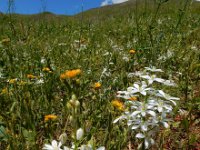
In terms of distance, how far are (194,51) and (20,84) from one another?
9.05 ft

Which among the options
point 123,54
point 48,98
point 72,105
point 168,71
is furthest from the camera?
point 123,54

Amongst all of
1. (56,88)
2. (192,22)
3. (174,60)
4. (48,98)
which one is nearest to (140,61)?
(174,60)

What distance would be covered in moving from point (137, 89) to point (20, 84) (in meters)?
1.16

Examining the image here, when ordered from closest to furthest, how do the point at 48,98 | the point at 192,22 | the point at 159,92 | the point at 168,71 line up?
the point at 159,92 → the point at 48,98 → the point at 168,71 → the point at 192,22

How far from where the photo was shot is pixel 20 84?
9.66ft

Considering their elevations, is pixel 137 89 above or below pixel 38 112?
above

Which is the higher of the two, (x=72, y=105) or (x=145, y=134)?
(x=72, y=105)

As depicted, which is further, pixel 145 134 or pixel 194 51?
pixel 194 51

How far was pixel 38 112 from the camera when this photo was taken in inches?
117

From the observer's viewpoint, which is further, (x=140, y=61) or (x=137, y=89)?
(x=140, y=61)

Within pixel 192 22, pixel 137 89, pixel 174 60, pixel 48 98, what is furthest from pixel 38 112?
→ pixel 192 22

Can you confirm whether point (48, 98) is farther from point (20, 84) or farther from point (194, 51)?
point (194, 51)

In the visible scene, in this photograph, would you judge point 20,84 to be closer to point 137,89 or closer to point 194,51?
point 137,89

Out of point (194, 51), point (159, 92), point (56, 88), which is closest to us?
point (159, 92)
